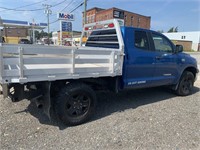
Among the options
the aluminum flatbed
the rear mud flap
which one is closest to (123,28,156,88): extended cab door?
the aluminum flatbed

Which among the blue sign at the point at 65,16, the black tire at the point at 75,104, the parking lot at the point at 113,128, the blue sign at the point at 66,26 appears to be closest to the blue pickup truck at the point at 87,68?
the black tire at the point at 75,104

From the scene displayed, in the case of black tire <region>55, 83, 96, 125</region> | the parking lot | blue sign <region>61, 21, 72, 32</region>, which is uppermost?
blue sign <region>61, 21, 72, 32</region>

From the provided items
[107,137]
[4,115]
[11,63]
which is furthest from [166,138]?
[4,115]

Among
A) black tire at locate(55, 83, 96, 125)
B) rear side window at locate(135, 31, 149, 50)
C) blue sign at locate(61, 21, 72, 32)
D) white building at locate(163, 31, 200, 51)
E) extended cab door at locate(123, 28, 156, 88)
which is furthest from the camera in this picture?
white building at locate(163, 31, 200, 51)

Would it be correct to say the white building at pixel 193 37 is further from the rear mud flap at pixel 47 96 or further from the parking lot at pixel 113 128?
the rear mud flap at pixel 47 96

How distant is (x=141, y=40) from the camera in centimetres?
529

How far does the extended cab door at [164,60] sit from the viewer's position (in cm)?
565

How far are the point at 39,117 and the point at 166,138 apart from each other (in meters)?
2.75

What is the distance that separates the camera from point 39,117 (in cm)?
456

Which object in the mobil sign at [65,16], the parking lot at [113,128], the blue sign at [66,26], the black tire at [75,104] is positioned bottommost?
the parking lot at [113,128]

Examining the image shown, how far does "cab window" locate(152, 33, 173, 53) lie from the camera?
5641 mm

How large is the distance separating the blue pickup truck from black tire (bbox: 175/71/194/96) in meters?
0.38

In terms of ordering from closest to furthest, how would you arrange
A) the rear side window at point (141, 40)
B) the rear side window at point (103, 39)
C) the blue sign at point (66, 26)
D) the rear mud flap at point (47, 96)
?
the rear mud flap at point (47, 96)
the rear side window at point (141, 40)
the rear side window at point (103, 39)
the blue sign at point (66, 26)

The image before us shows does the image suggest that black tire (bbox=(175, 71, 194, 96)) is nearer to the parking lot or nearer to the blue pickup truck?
the blue pickup truck
